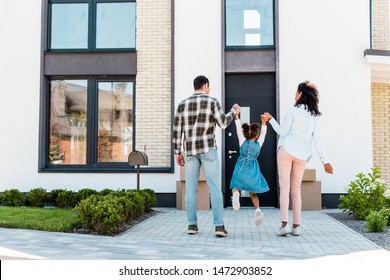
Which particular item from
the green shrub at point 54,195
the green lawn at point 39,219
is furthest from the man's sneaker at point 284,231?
the green shrub at point 54,195

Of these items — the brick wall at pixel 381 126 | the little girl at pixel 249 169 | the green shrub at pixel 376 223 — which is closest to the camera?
the green shrub at pixel 376 223

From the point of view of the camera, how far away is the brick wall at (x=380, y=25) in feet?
41.3

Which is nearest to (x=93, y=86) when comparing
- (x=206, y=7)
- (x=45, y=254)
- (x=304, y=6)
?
(x=206, y=7)

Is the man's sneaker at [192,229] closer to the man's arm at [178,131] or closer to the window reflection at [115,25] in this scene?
the man's arm at [178,131]

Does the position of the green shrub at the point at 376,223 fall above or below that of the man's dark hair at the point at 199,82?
below

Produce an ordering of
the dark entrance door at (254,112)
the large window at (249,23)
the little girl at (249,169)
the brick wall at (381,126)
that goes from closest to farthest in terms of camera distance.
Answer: the little girl at (249,169) < the dark entrance door at (254,112) < the large window at (249,23) < the brick wall at (381,126)

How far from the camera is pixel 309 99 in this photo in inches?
299

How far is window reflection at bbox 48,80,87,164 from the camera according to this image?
12.6 metres

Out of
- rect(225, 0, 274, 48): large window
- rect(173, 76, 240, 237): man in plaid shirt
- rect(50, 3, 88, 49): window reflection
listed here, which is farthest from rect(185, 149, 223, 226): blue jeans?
rect(50, 3, 88, 49): window reflection

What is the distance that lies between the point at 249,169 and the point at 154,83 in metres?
4.49

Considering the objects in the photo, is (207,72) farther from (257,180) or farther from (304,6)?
(257,180)

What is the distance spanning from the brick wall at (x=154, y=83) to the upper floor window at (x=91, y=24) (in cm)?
38

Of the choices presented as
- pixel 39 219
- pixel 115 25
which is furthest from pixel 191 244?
pixel 115 25

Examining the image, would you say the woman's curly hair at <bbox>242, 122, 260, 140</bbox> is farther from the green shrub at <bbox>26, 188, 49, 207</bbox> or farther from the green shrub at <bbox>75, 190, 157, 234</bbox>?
the green shrub at <bbox>26, 188, 49, 207</bbox>
